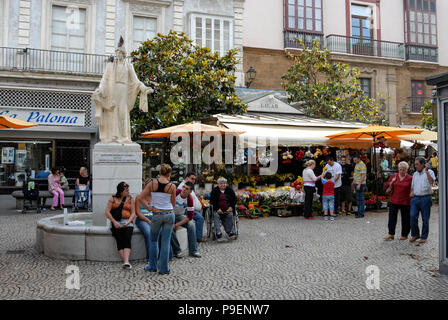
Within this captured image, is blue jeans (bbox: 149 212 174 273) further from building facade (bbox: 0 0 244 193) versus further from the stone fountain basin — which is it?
building facade (bbox: 0 0 244 193)

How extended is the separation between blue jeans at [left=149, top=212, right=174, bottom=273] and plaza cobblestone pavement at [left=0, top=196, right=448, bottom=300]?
19cm

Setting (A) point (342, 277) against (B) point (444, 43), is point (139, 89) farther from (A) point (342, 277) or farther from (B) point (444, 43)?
(B) point (444, 43)

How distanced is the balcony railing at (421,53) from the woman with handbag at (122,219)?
23.4 metres

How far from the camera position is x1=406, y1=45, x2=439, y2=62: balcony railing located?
25.4 meters

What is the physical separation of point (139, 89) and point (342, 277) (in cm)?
514

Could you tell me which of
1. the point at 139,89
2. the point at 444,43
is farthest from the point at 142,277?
the point at 444,43

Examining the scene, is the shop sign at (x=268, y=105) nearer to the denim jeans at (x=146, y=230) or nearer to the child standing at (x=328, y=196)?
the child standing at (x=328, y=196)

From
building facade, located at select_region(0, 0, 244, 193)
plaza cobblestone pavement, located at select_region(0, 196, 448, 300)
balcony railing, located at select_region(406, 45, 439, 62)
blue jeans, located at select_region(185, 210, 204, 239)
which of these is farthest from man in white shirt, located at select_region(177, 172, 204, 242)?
balcony railing, located at select_region(406, 45, 439, 62)

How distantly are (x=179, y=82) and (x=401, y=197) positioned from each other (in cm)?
953

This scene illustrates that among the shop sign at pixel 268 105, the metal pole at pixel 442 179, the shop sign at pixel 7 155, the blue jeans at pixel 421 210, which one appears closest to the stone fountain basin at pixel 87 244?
the metal pole at pixel 442 179

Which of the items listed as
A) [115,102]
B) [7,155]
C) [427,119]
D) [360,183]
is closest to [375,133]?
[360,183]

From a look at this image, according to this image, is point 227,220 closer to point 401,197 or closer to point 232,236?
point 232,236

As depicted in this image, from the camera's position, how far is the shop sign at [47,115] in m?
17.5

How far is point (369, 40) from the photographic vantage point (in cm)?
2484
